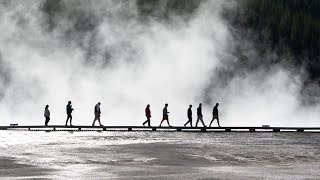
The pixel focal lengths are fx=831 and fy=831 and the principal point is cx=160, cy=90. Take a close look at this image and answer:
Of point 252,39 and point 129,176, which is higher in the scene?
point 252,39

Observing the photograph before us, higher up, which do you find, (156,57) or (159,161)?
(156,57)

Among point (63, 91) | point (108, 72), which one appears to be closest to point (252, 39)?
point (108, 72)

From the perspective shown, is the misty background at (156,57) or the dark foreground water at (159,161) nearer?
the dark foreground water at (159,161)

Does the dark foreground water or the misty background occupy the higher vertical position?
the misty background

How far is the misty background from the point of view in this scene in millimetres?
140500

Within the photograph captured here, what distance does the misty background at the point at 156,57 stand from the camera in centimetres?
14050

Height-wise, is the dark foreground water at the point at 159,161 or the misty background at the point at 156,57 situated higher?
the misty background at the point at 156,57

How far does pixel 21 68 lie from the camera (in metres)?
152

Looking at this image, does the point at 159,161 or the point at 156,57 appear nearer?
the point at 159,161

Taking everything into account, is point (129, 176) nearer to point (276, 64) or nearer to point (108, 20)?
point (276, 64)

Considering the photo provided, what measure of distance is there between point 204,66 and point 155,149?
412 feet

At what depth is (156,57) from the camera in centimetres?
15462

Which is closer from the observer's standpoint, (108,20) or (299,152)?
(299,152)

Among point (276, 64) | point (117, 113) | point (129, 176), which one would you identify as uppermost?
point (276, 64)
